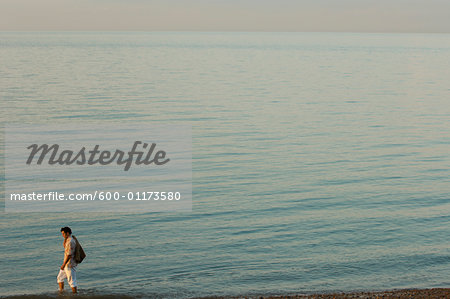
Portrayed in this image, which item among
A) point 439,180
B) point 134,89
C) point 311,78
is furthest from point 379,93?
point 439,180

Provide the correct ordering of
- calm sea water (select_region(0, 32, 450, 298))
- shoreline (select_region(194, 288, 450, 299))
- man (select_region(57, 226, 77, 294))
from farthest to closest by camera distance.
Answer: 1. calm sea water (select_region(0, 32, 450, 298))
2. man (select_region(57, 226, 77, 294))
3. shoreline (select_region(194, 288, 450, 299))

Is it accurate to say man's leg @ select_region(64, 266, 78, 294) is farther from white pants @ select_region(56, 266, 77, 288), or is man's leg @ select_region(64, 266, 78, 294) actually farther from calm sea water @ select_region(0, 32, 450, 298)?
calm sea water @ select_region(0, 32, 450, 298)

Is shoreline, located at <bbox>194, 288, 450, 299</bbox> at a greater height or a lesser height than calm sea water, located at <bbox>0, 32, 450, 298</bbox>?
lesser

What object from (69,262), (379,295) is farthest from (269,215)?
(69,262)

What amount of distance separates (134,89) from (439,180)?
47.6 metres

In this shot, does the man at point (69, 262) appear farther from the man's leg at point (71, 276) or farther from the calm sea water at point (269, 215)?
the calm sea water at point (269, 215)

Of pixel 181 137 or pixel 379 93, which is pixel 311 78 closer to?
pixel 379 93

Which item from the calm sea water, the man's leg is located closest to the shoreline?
the calm sea water

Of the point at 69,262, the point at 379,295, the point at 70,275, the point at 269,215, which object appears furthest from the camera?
the point at 269,215

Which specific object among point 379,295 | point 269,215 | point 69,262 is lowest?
point 379,295

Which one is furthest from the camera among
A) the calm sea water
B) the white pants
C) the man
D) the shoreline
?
the calm sea water

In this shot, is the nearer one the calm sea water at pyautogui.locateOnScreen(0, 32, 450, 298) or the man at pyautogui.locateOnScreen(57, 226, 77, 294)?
the man at pyautogui.locateOnScreen(57, 226, 77, 294)

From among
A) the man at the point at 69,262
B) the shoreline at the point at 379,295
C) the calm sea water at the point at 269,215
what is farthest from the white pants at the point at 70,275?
the shoreline at the point at 379,295

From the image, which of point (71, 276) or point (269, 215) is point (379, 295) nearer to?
point (71, 276)
